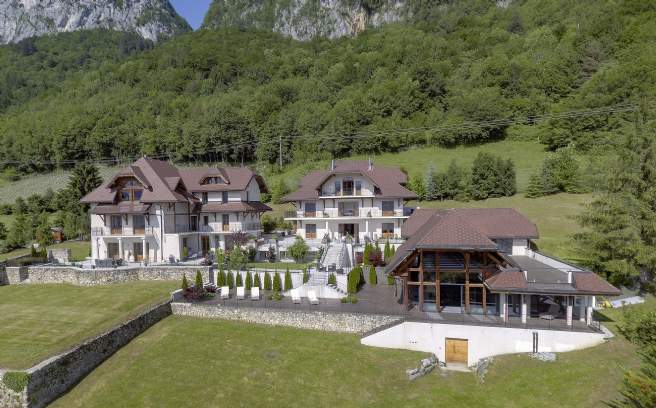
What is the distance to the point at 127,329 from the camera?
19859mm

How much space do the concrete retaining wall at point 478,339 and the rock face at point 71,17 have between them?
185 metres

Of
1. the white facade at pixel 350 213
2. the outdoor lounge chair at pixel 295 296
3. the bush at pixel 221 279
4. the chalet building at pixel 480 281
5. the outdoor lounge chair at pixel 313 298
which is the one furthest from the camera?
the white facade at pixel 350 213

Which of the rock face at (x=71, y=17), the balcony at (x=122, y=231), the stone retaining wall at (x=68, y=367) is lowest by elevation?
the stone retaining wall at (x=68, y=367)

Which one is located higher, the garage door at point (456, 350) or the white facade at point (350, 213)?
the white facade at point (350, 213)

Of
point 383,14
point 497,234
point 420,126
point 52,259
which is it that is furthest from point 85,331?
point 383,14

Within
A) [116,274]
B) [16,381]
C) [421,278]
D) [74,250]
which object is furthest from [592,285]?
[74,250]

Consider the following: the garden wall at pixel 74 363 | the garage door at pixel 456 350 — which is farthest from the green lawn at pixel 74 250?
the garage door at pixel 456 350

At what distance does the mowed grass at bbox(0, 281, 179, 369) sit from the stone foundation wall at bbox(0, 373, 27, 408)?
86cm

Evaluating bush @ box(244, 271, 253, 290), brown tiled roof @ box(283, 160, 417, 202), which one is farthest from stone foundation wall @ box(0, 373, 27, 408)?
brown tiled roof @ box(283, 160, 417, 202)

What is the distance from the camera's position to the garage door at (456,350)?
1869cm

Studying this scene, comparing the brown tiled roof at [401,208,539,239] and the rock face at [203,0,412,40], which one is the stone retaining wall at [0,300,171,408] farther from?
the rock face at [203,0,412,40]

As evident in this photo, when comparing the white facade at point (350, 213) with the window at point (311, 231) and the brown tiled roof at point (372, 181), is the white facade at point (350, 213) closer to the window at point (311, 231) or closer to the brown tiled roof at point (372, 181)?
the window at point (311, 231)

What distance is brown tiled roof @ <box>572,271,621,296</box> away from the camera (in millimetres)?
17781

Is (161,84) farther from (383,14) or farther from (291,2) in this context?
(383,14)
